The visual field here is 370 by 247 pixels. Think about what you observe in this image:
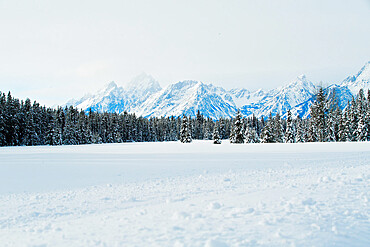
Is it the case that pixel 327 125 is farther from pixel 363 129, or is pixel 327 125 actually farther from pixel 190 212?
pixel 190 212

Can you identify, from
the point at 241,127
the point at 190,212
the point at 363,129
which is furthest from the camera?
the point at 363,129

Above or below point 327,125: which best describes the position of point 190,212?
below

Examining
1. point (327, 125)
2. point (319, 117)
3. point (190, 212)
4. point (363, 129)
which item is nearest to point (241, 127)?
point (319, 117)

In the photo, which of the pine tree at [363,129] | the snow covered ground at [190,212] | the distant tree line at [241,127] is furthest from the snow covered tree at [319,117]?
the snow covered ground at [190,212]

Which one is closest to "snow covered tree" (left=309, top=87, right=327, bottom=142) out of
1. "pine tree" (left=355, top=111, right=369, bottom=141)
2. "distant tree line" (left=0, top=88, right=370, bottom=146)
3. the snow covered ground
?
"distant tree line" (left=0, top=88, right=370, bottom=146)

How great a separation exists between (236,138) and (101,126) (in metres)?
65.4

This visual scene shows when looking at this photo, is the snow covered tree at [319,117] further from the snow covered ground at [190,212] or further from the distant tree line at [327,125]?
the snow covered ground at [190,212]

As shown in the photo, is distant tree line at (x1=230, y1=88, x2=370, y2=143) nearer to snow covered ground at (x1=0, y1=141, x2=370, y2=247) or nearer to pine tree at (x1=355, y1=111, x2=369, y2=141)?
pine tree at (x1=355, y1=111, x2=369, y2=141)

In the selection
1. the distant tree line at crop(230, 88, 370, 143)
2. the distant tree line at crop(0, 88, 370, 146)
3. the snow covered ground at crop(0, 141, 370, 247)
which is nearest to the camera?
the snow covered ground at crop(0, 141, 370, 247)

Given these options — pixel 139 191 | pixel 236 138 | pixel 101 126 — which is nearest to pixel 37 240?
pixel 139 191

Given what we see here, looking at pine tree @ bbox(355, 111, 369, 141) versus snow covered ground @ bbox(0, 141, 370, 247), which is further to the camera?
pine tree @ bbox(355, 111, 369, 141)

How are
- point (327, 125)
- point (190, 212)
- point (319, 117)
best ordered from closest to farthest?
1. point (190, 212)
2. point (319, 117)
3. point (327, 125)

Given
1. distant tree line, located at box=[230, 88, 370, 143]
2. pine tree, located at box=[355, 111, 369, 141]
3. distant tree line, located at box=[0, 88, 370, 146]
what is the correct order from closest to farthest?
1. distant tree line, located at box=[230, 88, 370, 143]
2. pine tree, located at box=[355, 111, 369, 141]
3. distant tree line, located at box=[0, 88, 370, 146]

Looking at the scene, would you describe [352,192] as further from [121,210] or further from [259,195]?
[121,210]
